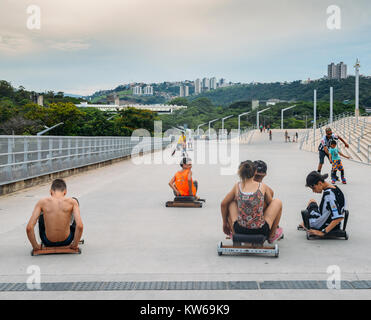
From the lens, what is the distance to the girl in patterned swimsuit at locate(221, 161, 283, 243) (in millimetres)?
6062

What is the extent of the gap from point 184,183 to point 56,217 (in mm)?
4593

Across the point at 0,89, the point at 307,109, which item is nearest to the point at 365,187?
the point at 0,89

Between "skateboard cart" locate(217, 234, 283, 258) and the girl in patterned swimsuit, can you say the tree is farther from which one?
"skateboard cart" locate(217, 234, 283, 258)

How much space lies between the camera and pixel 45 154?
16.5m

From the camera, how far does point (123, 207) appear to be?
34.4ft

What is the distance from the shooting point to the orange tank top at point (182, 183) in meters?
10.4

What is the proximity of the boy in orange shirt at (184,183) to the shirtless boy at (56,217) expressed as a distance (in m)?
4.26

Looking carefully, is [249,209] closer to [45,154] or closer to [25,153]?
[25,153]

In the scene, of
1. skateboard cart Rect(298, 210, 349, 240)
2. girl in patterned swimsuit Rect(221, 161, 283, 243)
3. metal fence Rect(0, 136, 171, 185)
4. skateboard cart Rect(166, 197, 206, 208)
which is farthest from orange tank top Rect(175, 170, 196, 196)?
metal fence Rect(0, 136, 171, 185)

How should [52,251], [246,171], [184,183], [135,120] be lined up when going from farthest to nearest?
[135,120] → [184,183] → [52,251] → [246,171]

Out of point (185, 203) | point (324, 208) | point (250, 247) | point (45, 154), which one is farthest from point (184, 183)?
point (45, 154)

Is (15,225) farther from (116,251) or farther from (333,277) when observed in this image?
(333,277)

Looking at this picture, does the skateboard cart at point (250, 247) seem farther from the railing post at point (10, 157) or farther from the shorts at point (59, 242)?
the railing post at point (10, 157)
